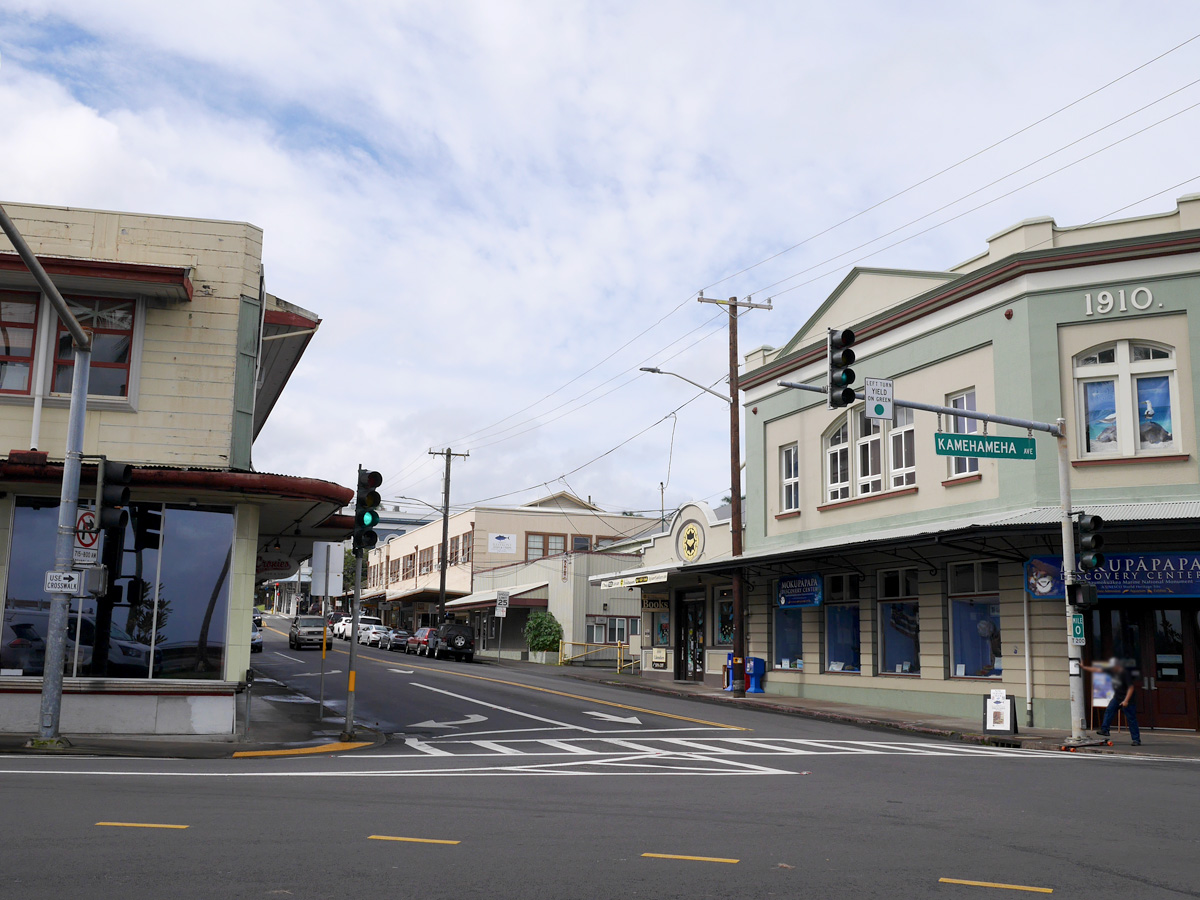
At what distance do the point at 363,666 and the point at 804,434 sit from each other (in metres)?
18.3

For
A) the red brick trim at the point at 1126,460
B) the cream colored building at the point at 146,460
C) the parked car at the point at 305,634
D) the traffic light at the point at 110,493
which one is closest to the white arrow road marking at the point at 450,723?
the cream colored building at the point at 146,460

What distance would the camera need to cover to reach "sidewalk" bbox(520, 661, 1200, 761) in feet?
60.4

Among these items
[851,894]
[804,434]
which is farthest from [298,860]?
[804,434]

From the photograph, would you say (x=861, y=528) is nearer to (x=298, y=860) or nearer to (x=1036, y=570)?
(x=1036, y=570)

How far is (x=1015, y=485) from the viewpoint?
23031mm

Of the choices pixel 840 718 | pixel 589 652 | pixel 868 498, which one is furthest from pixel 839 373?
pixel 589 652

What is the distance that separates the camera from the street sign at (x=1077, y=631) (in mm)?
18797

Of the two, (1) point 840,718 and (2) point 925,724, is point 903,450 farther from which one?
(2) point 925,724

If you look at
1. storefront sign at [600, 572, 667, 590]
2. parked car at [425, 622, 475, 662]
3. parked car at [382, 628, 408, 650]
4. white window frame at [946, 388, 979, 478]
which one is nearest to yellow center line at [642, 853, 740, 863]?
white window frame at [946, 388, 979, 478]

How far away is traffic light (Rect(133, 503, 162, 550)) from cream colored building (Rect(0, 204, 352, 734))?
2cm

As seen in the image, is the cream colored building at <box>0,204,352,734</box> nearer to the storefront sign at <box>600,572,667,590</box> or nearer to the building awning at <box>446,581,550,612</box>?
the storefront sign at <box>600,572,667,590</box>

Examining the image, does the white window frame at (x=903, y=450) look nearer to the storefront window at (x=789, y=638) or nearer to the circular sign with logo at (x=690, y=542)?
the storefront window at (x=789, y=638)

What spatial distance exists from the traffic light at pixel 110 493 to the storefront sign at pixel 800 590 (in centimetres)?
1893

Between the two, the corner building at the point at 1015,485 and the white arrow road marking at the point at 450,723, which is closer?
the white arrow road marking at the point at 450,723
